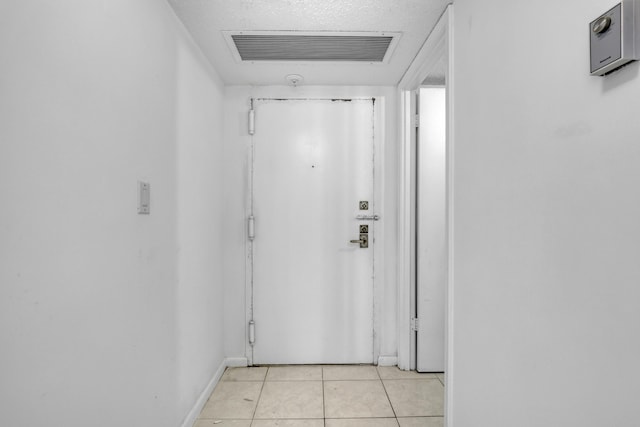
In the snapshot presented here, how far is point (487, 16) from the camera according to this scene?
50.5 inches

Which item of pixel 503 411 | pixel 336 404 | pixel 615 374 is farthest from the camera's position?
pixel 336 404

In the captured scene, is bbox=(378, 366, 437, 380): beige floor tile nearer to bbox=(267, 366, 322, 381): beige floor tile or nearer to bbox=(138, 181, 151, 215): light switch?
bbox=(267, 366, 322, 381): beige floor tile

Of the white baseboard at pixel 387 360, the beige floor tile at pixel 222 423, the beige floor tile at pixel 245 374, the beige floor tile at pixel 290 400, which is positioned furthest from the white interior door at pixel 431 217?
the beige floor tile at pixel 222 423

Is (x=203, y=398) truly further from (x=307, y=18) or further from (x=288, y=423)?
(x=307, y=18)

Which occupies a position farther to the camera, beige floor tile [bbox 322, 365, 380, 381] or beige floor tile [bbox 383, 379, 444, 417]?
beige floor tile [bbox 322, 365, 380, 381]

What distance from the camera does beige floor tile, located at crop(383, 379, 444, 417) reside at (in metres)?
1.99

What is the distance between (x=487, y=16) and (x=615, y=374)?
123 centimetres

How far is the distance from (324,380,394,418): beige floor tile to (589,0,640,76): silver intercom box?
1.94 m

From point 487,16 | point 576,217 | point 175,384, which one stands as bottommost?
point 175,384

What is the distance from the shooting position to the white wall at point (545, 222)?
0.74 metres

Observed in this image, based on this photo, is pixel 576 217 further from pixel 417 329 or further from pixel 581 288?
pixel 417 329

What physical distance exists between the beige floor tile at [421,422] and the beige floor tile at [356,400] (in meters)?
0.09

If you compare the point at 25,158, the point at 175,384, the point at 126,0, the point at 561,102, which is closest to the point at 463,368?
the point at 561,102

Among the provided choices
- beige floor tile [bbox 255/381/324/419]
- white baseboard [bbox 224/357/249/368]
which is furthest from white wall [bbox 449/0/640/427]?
white baseboard [bbox 224/357/249/368]
